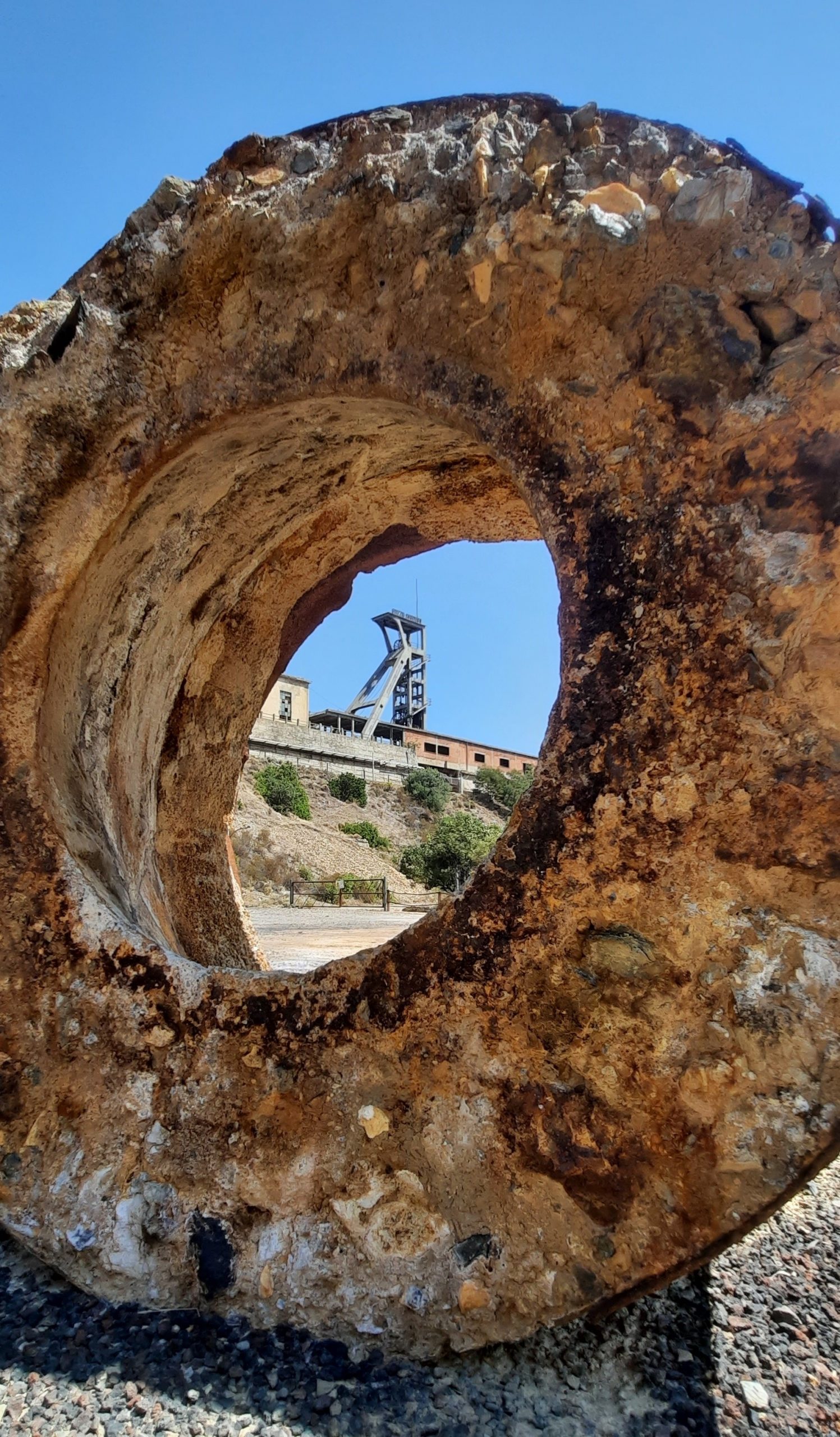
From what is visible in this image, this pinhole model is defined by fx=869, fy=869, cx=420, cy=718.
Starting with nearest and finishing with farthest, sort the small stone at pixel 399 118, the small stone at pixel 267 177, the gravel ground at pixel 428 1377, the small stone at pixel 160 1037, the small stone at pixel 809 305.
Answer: the gravel ground at pixel 428 1377 → the small stone at pixel 809 305 → the small stone at pixel 160 1037 → the small stone at pixel 399 118 → the small stone at pixel 267 177

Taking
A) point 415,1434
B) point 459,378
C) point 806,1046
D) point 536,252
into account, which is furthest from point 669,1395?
point 536,252

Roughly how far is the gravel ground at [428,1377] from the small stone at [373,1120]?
0.44 m

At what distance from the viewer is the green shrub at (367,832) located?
28.8m

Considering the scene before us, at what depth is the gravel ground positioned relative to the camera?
1738 millimetres

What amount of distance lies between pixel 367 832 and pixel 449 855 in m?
4.94

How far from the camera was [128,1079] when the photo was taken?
7.63ft

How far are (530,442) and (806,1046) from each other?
1554 mm

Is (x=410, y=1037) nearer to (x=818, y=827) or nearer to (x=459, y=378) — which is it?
(x=818, y=827)

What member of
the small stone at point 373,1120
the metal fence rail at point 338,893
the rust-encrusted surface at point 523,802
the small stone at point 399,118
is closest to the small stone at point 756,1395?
the rust-encrusted surface at point 523,802

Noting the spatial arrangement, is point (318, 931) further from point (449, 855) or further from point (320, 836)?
point (320, 836)

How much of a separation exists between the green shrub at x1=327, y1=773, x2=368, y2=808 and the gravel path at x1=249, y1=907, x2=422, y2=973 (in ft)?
42.0

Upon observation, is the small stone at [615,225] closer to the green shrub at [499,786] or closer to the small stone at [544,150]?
the small stone at [544,150]

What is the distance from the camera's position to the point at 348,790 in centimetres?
3225

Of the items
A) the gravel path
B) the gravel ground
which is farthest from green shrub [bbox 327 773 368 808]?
the gravel ground
